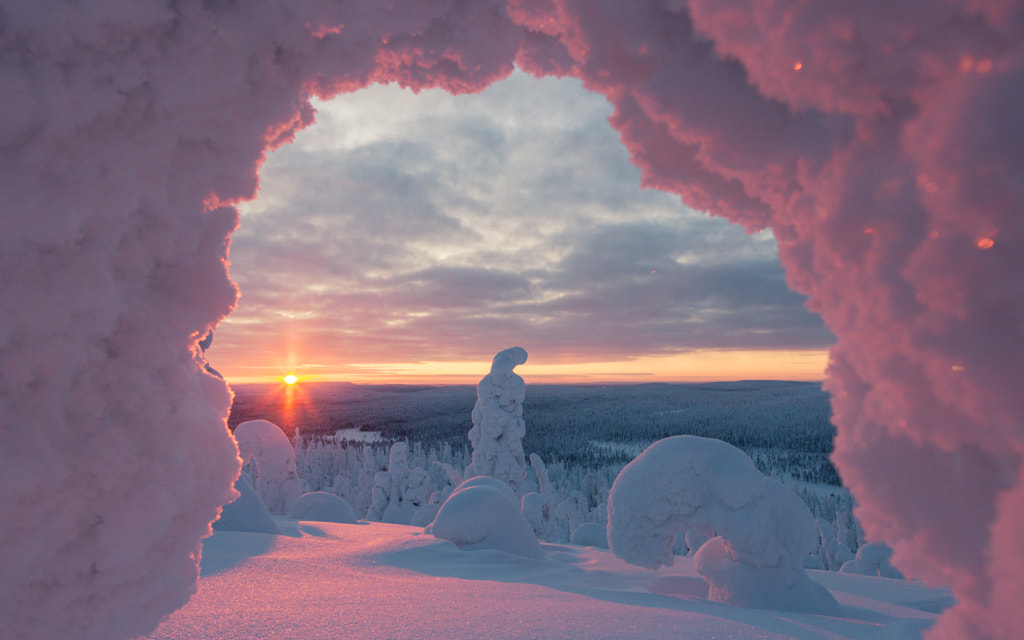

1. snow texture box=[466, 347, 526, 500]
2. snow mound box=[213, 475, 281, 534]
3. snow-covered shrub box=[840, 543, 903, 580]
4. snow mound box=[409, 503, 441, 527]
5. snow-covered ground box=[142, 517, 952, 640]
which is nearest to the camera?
snow-covered ground box=[142, 517, 952, 640]

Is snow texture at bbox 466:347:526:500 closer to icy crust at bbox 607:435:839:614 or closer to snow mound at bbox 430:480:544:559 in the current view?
snow mound at bbox 430:480:544:559

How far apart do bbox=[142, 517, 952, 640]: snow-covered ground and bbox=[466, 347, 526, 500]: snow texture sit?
544 inches

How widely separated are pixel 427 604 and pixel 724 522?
161 inches

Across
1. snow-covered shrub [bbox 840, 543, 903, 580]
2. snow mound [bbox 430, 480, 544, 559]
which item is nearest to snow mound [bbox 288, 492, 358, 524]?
snow mound [bbox 430, 480, 544, 559]

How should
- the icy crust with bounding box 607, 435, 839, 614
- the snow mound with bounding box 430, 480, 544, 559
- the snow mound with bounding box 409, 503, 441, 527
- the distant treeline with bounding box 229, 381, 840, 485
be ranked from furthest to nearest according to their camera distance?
the distant treeline with bounding box 229, 381, 840, 485
the snow mound with bounding box 409, 503, 441, 527
the snow mound with bounding box 430, 480, 544, 559
the icy crust with bounding box 607, 435, 839, 614

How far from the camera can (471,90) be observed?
240 centimetres

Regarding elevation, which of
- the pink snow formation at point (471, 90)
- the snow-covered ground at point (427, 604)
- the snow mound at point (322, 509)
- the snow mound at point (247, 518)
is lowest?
the snow mound at point (322, 509)

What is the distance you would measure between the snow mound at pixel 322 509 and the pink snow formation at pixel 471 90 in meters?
12.8

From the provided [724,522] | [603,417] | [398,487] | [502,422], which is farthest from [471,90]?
[603,417]

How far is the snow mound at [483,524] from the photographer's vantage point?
826 centimetres

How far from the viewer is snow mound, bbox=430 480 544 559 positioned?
8258mm

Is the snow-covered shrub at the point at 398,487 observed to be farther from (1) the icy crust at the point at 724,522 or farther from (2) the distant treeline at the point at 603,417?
(2) the distant treeline at the point at 603,417

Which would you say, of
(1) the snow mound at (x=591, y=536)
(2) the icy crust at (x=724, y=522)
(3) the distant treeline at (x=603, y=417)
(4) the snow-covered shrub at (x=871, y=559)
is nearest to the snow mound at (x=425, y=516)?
(1) the snow mound at (x=591, y=536)

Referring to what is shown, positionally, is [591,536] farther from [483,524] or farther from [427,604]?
[427,604]
